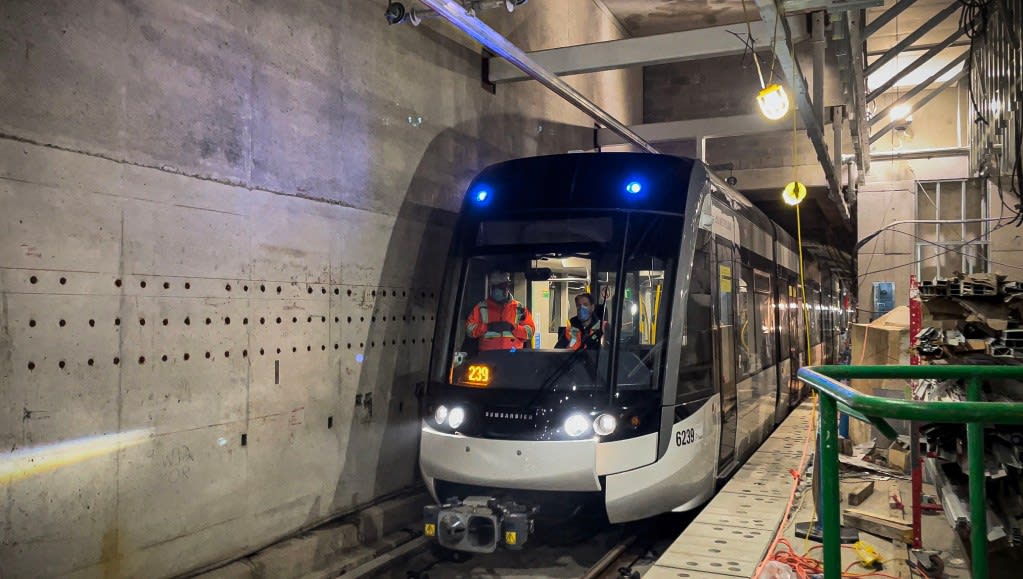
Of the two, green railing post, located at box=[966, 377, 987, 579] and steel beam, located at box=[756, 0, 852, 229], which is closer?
green railing post, located at box=[966, 377, 987, 579]

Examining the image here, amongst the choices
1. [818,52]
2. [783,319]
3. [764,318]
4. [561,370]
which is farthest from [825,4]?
[783,319]

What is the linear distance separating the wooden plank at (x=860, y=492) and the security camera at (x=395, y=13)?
5302mm

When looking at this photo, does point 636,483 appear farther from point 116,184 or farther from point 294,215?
point 116,184

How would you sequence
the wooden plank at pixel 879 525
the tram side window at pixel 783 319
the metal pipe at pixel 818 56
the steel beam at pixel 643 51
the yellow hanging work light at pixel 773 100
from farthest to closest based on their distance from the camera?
1. the tram side window at pixel 783 319
2. the steel beam at pixel 643 51
3. the metal pipe at pixel 818 56
4. the yellow hanging work light at pixel 773 100
5. the wooden plank at pixel 879 525

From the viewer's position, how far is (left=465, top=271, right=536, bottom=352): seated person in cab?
6.16 m

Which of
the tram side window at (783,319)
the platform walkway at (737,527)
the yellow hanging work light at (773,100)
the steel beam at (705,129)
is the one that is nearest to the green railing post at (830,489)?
the platform walkway at (737,527)

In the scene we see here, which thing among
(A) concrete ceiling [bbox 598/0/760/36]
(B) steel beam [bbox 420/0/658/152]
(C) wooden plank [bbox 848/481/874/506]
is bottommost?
(C) wooden plank [bbox 848/481/874/506]

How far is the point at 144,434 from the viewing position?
479 cm

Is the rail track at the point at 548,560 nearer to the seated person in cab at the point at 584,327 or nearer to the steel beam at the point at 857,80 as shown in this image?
the seated person in cab at the point at 584,327

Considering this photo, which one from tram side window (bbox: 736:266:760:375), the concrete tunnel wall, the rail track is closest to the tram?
the rail track

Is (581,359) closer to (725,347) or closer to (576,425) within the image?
(576,425)

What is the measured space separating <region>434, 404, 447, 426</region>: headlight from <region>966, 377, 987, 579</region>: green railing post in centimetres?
409

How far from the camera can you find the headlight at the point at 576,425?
18.2 feet

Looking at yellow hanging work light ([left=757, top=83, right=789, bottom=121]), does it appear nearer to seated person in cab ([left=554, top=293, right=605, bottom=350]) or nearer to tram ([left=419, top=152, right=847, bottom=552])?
tram ([left=419, top=152, right=847, bottom=552])
